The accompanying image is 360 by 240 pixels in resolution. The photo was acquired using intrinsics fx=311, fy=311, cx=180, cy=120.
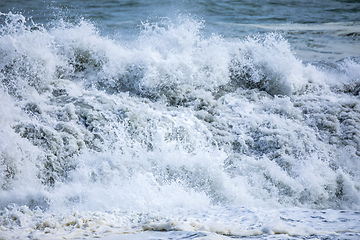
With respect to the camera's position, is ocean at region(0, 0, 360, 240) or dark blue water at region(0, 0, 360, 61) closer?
ocean at region(0, 0, 360, 240)

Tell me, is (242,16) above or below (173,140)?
above

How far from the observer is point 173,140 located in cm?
351

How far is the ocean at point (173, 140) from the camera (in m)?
2.22

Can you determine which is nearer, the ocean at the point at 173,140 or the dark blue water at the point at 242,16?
the ocean at the point at 173,140

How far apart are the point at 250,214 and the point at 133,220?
86 centimetres

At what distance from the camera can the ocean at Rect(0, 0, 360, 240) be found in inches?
87.4

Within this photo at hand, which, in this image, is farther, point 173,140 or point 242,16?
point 242,16

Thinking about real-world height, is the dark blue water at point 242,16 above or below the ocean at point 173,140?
above

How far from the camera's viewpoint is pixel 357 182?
10.8 ft

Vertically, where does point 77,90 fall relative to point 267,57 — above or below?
below

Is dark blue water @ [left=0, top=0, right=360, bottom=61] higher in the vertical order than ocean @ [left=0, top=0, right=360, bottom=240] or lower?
higher

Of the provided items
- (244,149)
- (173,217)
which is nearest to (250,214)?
(173,217)

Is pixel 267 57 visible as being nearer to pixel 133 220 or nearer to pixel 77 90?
pixel 77 90

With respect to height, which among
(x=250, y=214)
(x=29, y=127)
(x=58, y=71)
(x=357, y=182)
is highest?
(x=58, y=71)
